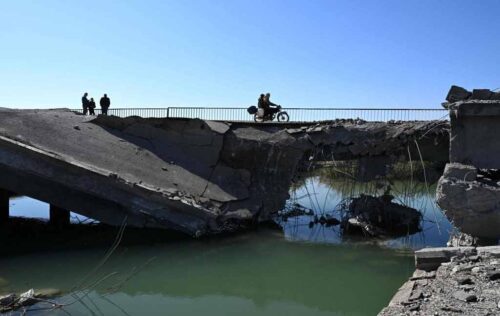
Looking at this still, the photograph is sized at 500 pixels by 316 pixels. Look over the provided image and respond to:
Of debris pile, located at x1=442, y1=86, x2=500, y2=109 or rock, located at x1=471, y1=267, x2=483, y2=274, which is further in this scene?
debris pile, located at x1=442, y1=86, x2=500, y2=109

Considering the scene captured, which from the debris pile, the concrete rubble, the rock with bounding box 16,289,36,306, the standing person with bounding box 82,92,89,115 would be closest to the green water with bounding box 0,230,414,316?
the rock with bounding box 16,289,36,306

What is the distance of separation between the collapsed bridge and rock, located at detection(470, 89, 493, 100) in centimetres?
187

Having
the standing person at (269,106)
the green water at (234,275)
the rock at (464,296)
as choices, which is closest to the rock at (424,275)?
the green water at (234,275)

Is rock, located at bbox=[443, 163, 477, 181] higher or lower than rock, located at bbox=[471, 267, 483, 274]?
higher

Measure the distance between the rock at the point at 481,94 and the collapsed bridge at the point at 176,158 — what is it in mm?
1868

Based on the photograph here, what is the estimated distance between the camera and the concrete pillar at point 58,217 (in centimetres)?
1456

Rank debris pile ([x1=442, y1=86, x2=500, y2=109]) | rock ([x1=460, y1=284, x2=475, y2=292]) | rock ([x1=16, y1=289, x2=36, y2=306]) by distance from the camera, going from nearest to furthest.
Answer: rock ([x1=460, y1=284, x2=475, y2=292]), rock ([x1=16, y1=289, x2=36, y2=306]), debris pile ([x1=442, y1=86, x2=500, y2=109])

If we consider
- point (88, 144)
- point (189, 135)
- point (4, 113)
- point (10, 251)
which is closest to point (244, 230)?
point (189, 135)

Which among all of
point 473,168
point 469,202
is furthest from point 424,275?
point 473,168

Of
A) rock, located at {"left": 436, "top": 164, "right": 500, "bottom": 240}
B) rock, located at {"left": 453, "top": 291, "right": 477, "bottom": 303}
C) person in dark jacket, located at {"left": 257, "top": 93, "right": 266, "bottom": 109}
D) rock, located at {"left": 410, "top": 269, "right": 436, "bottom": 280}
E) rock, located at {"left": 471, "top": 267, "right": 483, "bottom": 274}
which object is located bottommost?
rock, located at {"left": 410, "top": 269, "right": 436, "bottom": 280}

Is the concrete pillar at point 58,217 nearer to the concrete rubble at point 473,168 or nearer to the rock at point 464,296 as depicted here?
the concrete rubble at point 473,168

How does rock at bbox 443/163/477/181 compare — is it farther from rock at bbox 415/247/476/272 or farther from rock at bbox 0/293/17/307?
rock at bbox 0/293/17/307

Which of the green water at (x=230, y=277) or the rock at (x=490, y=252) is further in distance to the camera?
the green water at (x=230, y=277)

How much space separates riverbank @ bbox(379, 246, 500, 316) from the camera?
18.1 ft
